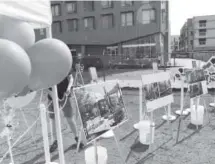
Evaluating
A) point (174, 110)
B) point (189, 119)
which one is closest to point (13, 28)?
point (189, 119)

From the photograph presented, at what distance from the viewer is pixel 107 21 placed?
26.6 meters

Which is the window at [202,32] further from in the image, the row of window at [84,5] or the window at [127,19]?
the window at [127,19]

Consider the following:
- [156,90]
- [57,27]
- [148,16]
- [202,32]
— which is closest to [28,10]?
[156,90]

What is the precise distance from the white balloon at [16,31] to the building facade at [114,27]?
20.4 metres

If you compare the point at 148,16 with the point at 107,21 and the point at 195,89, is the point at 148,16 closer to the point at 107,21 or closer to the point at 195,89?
the point at 107,21

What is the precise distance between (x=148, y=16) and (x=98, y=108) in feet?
79.1

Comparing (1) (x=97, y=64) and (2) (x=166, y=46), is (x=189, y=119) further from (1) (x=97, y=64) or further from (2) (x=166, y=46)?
(2) (x=166, y=46)

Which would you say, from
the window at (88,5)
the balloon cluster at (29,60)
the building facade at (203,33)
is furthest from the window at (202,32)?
the balloon cluster at (29,60)

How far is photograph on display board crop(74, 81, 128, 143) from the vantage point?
8.55 feet

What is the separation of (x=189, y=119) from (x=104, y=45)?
22.6 metres

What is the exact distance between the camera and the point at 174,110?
6.13 meters

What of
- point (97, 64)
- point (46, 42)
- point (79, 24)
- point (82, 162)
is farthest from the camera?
point (79, 24)

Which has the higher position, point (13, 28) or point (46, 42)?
point (13, 28)

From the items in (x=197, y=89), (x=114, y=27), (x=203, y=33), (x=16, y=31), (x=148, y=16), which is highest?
(x=203, y=33)
